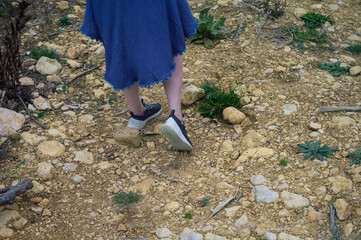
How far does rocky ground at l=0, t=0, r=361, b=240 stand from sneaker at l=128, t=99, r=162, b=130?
71 millimetres

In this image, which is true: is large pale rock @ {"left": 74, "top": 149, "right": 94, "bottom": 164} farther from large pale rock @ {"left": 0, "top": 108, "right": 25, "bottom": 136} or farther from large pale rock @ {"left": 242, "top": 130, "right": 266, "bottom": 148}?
large pale rock @ {"left": 242, "top": 130, "right": 266, "bottom": 148}

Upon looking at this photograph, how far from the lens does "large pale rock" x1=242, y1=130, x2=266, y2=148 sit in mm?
2916

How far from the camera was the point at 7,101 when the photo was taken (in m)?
3.29

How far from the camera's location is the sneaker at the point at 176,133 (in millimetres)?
2574

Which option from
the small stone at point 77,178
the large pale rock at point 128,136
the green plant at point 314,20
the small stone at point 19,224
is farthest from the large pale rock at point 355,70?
the small stone at point 19,224

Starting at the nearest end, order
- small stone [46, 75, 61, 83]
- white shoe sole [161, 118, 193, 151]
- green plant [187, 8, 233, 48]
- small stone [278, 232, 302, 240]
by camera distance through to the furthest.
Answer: small stone [278, 232, 302, 240], white shoe sole [161, 118, 193, 151], small stone [46, 75, 61, 83], green plant [187, 8, 233, 48]

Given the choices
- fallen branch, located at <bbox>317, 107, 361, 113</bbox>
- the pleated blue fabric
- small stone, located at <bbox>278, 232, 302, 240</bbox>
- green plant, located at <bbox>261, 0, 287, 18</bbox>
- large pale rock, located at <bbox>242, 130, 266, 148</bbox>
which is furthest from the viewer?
green plant, located at <bbox>261, 0, 287, 18</bbox>

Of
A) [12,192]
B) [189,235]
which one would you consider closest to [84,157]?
[12,192]

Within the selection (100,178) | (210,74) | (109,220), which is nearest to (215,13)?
(210,74)

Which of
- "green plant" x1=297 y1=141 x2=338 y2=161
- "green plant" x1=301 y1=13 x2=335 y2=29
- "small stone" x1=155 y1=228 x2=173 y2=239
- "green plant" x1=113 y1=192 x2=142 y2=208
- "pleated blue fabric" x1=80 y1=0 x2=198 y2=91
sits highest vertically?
"pleated blue fabric" x1=80 y1=0 x2=198 y2=91

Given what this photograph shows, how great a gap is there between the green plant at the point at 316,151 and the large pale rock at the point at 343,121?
12.0 inches

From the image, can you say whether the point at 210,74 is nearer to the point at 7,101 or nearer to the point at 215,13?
the point at 215,13

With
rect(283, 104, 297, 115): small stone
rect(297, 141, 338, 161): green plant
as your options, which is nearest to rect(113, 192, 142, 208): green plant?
rect(297, 141, 338, 161): green plant

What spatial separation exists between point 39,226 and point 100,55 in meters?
2.31
